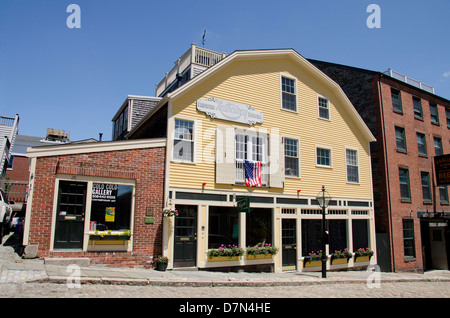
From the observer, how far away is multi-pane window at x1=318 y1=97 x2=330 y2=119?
60.7 ft

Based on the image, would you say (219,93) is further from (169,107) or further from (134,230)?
(134,230)

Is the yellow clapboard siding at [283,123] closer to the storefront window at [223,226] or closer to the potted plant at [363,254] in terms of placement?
the storefront window at [223,226]

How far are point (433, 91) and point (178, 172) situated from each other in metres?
21.0

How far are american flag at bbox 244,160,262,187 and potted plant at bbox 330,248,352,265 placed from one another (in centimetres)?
557

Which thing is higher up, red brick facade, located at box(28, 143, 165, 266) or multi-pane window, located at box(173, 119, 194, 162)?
multi-pane window, located at box(173, 119, 194, 162)

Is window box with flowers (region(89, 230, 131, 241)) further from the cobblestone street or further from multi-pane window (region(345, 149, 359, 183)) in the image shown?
multi-pane window (region(345, 149, 359, 183))

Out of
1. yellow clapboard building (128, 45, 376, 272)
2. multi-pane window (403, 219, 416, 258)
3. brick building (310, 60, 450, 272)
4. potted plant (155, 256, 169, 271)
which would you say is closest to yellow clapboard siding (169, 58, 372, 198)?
yellow clapboard building (128, 45, 376, 272)

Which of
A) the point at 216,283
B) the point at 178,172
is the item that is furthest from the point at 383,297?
the point at 178,172

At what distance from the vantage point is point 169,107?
13461 millimetres

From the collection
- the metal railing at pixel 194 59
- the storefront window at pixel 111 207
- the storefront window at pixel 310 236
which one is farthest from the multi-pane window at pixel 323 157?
the storefront window at pixel 111 207

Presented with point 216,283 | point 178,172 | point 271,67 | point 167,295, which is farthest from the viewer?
point 271,67

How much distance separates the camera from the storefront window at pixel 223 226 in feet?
45.6

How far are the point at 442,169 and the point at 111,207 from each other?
2064cm

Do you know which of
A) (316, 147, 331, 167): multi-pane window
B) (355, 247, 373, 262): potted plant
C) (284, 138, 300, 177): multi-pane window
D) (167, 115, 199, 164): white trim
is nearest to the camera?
(167, 115, 199, 164): white trim
